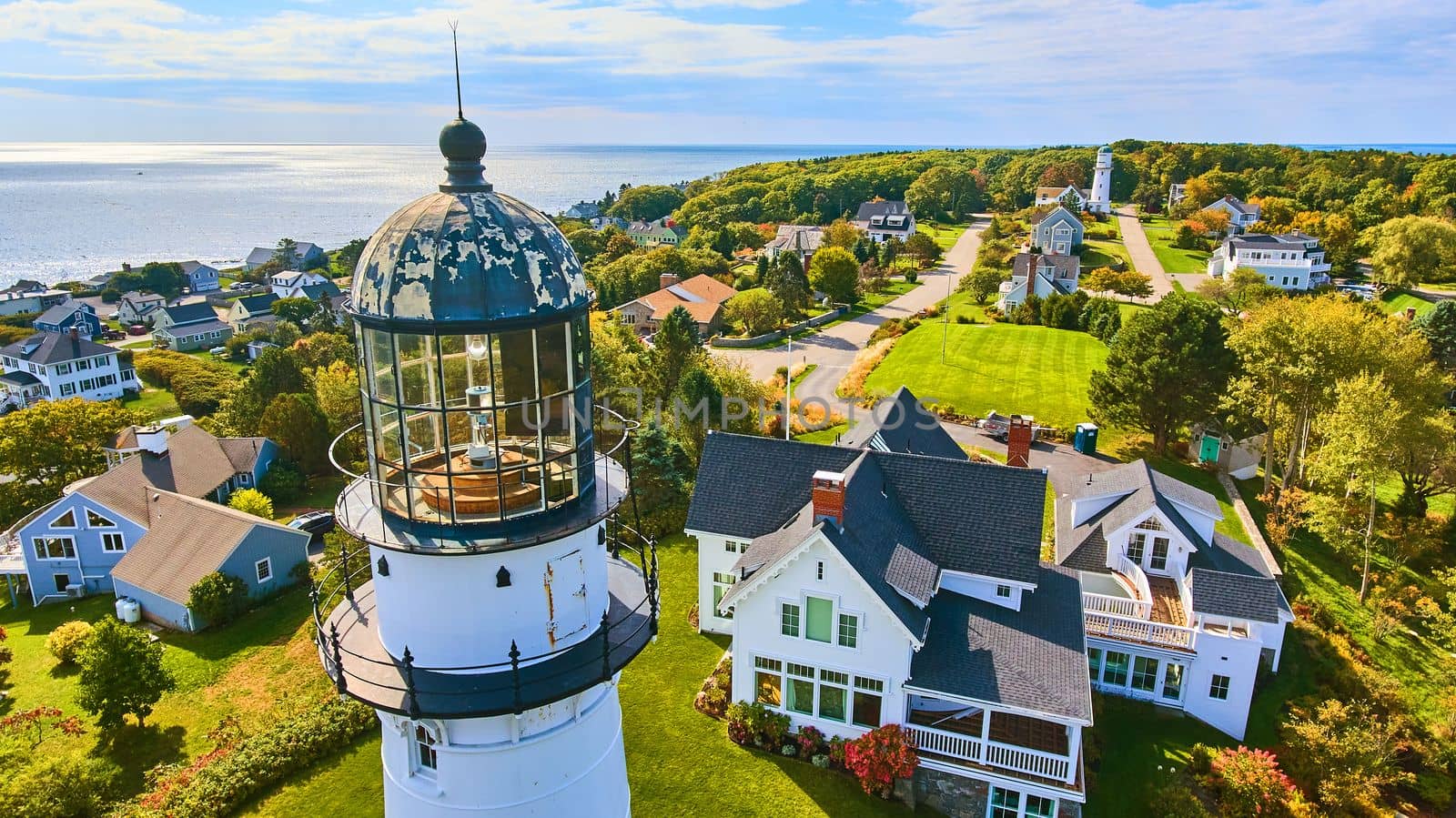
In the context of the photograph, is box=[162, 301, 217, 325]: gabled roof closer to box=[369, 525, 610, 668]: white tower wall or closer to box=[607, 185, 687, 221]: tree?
box=[607, 185, 687, 221]: tree

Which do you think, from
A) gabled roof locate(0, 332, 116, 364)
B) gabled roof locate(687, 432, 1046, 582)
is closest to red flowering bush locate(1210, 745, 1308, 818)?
gabled roof locate(687, 432, 1046, 582)

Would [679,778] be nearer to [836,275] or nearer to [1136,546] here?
[1136,546]

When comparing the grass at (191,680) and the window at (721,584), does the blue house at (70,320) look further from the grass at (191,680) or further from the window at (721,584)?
the window at (721,584)

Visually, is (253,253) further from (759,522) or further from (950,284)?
(759,522)

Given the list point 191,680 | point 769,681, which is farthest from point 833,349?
point 191,680

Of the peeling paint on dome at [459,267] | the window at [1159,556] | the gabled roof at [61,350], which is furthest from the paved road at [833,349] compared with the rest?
the gabled roof at [61,350]

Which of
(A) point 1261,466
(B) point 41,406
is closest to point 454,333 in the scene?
(A) point 1261,466
